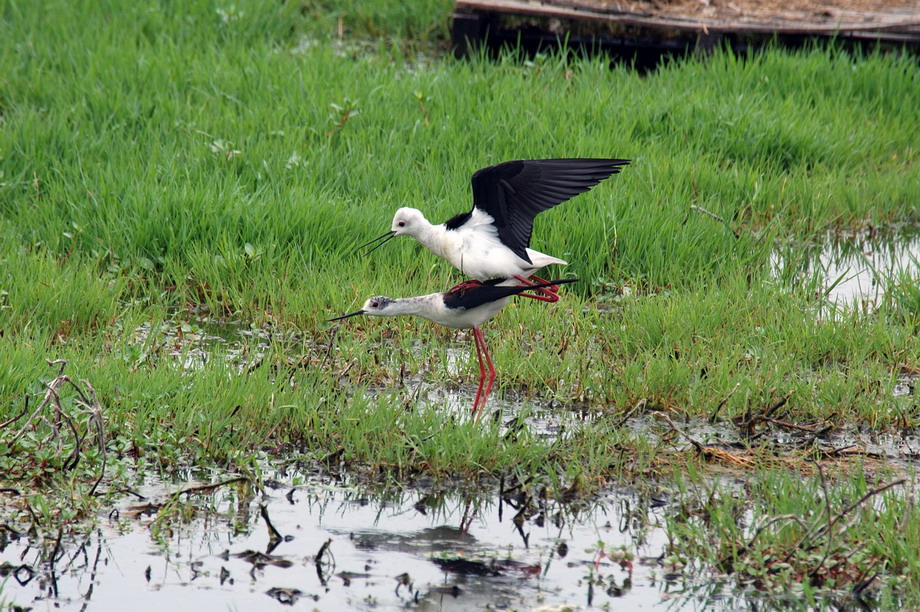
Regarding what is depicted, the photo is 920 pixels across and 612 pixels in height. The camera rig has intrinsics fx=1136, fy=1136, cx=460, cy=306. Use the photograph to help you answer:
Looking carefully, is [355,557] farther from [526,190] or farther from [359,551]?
[526,190]

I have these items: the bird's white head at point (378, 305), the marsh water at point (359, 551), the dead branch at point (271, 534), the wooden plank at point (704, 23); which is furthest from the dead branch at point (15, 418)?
the wooden plank at point (704, 23)

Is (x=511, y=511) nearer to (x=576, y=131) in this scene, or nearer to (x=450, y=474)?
(x=450, y=474)

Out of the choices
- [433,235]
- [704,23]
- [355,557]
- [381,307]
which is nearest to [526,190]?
[433,235]

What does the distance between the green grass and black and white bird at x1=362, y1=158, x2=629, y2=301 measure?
2.13 feet

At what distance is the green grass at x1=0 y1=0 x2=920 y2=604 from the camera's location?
14.7ft

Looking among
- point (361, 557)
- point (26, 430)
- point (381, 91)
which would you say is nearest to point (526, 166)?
point (361, 557)

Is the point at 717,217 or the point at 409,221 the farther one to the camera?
the point at 717,217

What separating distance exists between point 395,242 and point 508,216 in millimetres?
1573

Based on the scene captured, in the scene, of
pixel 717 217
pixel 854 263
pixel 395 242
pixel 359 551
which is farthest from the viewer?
pixel 854 263

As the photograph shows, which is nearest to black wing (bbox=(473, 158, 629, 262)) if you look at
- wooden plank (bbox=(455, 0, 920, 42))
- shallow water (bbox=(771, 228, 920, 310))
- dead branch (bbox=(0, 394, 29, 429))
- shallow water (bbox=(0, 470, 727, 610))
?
shallow water (bbox=(0, 470, 727, 610))

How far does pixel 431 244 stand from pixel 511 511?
4.14ft

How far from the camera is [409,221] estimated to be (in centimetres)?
473

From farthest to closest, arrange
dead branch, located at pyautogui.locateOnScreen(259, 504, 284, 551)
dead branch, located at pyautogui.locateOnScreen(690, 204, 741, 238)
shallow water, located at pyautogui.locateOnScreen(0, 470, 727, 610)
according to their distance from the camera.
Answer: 1. dead branch, located at pyautogui.locateOnScreen(690, 204, 741, 238)
2. dead branch, located at pyautogui.locateOnScreen(259, 504, 284, 551)
3. shallow water, located at pyautogui.locateOnScreen(0, 470, 727, 610)

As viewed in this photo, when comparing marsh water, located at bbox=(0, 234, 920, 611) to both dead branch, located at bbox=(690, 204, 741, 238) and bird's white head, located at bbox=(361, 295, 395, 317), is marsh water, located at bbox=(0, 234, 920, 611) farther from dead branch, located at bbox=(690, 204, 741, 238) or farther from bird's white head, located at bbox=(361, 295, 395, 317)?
dead branch, located at bbox=(690, 204, 741, 238)
